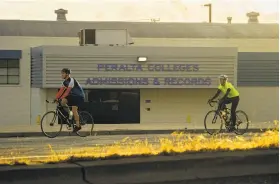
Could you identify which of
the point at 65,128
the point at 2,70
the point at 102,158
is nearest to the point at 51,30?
the point at 2,70

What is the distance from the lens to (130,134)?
60.1ft

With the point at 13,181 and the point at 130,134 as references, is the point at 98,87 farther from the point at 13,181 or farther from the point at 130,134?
the point at 13,181

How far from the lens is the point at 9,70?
27.4 meters

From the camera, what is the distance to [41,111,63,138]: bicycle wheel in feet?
49.1

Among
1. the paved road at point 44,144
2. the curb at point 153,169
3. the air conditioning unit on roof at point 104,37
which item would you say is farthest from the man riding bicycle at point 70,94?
the air conditioning unit on roof at point 104,37

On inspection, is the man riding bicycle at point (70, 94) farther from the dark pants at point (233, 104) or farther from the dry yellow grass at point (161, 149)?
the dry yellow grass at point (161, 149)

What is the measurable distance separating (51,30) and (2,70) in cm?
334

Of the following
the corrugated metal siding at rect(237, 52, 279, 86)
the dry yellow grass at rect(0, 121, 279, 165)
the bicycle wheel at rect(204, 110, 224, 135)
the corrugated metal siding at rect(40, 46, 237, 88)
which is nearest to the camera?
the dry yellow grass at rect(0, 121, 279, 165)

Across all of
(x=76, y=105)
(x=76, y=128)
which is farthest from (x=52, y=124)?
(x=76, y=105)

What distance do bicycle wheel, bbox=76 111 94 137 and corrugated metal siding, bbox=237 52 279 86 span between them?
1420 cm

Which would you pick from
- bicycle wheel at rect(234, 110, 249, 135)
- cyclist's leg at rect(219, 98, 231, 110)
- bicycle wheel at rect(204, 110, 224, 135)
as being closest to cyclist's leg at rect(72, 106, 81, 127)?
bicycle wheel at rect(204, 110, 224, 135)

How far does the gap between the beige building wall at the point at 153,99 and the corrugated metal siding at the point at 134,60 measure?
1095mm

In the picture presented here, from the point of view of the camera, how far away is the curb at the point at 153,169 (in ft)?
19.8

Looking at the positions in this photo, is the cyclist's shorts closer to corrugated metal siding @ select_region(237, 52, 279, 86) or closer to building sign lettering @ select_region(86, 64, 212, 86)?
building sign lettering @ select_region(86, 64, 212, 86)
